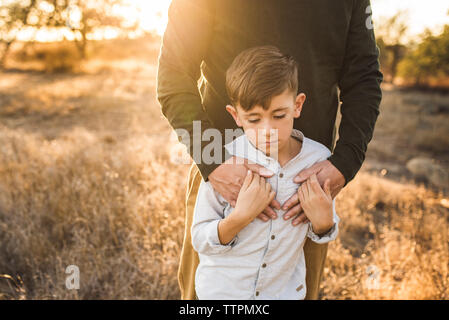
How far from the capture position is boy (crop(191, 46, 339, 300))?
1.19 metres

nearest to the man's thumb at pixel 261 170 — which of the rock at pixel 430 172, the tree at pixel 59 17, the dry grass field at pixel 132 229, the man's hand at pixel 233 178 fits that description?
the man's hand at pixel 233 178

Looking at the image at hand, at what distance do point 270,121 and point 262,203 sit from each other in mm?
337

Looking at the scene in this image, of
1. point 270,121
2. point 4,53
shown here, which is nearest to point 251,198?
point 270,121

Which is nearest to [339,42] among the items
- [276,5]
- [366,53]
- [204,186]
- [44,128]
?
[366,53]

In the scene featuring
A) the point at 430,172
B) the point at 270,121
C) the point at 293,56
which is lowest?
the point at 430,172

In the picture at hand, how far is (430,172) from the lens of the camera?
6168 mm

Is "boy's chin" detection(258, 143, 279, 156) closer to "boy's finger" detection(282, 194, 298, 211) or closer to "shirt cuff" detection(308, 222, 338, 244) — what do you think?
"boy's finger" detection(282, 194, 298, 211)

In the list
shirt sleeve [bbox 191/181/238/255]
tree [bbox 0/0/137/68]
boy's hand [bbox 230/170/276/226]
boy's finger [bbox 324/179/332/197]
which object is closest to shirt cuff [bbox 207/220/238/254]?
shirt sleeve [bbox 191/181/238/255]

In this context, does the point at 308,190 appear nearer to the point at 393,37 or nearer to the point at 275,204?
the point at 275,204

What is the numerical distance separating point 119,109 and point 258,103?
8955 mm

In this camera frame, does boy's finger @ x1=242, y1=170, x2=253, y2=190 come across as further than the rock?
No

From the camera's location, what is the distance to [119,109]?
30.7 ft

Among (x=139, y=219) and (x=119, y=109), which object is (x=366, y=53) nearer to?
(x=139, y=219)

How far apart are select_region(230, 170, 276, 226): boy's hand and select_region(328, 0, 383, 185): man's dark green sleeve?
1.30ft
